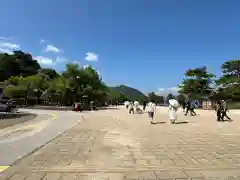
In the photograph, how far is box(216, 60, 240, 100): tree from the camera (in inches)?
2099

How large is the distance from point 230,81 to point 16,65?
246 ft

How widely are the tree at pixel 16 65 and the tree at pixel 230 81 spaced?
70619 millimetres

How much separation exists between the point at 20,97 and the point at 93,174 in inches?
2599

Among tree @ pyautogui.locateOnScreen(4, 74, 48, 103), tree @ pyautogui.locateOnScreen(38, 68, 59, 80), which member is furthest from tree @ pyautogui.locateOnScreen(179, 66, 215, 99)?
tree @ pyautogui.locateOnScreen(38, 68, 59, 80)

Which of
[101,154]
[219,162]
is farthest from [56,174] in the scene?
[219,162]

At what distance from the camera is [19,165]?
6.90 m

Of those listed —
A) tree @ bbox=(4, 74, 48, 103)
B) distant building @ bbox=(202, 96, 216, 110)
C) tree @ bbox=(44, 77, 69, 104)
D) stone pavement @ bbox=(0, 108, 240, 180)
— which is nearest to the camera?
stone pavement @ bbox=(0, 108, 240, 180)

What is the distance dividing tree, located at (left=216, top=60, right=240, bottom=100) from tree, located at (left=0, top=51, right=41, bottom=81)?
7062 centimetres

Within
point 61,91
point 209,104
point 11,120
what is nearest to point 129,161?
point 11,120

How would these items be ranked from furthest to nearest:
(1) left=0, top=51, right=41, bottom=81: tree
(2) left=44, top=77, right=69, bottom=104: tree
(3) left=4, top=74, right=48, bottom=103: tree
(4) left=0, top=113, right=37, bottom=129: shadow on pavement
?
(1) left=0, top=51, right=41, bottom=81: tree
(3) left=4, top=74, right=48, bottom=103: tree
(2) left=44, top=77, right=69, bottom=104: tree
(4) left=0, top=113, right=37, bottom=129: shadow on pavement

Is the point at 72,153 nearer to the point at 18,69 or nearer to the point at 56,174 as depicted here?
the point at 56,174

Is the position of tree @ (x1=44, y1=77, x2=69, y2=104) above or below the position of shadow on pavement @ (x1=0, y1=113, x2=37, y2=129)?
above

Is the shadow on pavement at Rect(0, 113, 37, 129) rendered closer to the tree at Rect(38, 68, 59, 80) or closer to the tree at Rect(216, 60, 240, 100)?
the tree at Rect(216, 60, 240, 100)

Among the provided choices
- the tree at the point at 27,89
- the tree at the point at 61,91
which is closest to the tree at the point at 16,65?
the tree at the point at 27,89
